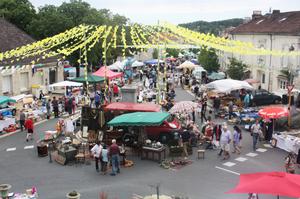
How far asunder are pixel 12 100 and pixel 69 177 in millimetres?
10903

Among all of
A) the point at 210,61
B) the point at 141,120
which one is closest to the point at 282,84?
the point at 210,61

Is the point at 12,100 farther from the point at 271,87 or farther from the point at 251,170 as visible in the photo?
the point at 271,87

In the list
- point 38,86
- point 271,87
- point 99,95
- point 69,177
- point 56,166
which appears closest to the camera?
point 69,177

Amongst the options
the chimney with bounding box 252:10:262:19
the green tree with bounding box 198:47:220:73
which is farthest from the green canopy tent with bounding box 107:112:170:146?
the chimney with bounding box 252:10:262:19

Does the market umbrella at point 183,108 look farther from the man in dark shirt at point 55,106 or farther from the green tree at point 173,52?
the green tree at point 173,52

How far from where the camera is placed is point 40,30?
1599 inches

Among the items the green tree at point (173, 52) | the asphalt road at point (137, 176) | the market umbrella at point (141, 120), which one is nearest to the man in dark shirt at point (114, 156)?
the asphalt road at point (137, 176)

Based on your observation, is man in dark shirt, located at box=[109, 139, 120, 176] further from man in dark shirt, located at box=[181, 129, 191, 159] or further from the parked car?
the parked car

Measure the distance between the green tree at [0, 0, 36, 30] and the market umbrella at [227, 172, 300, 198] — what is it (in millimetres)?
37829

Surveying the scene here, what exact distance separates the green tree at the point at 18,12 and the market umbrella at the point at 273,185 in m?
37.8

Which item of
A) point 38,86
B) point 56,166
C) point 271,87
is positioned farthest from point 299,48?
point 56,166

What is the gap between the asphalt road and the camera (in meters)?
14.2

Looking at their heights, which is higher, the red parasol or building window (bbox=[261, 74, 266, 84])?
building window (bbox=[261, 74, 266, 84])

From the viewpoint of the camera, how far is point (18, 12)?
4206 centimetres
